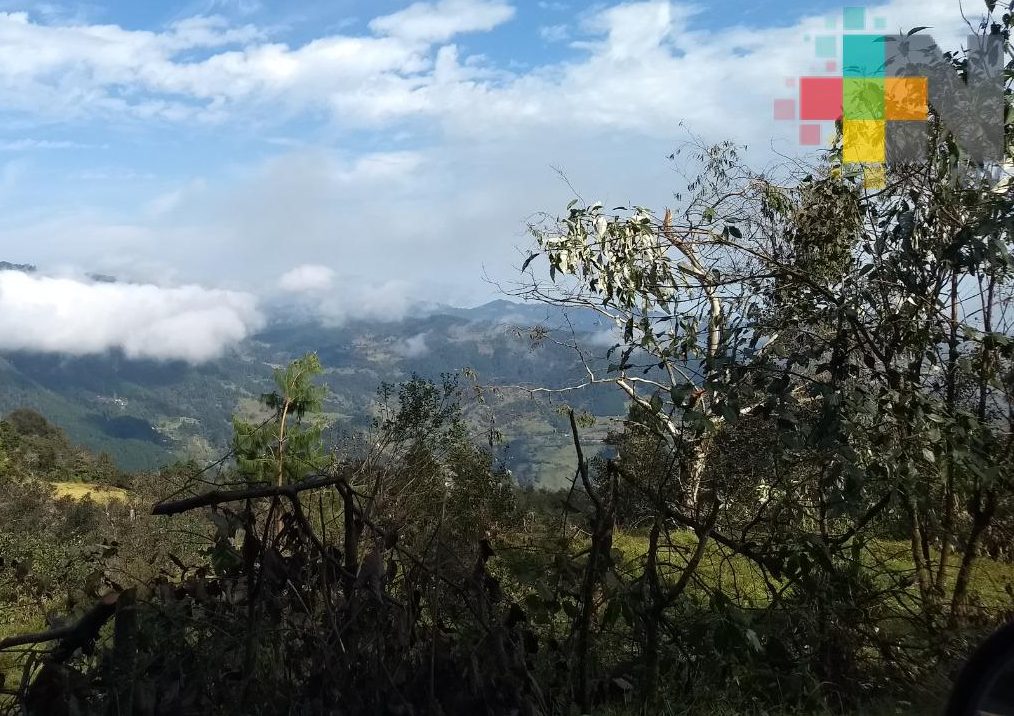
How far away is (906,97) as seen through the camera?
203 inches

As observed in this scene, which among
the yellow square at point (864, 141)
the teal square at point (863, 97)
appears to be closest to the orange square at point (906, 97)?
the teal square at point (863, 97)

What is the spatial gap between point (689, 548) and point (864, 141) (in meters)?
3.29

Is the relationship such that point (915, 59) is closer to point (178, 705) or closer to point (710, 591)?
point (710, 591)

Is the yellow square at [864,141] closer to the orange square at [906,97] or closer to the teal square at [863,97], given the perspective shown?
the teal square at [863,97]

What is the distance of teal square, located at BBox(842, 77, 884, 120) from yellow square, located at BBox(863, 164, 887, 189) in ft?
1.16

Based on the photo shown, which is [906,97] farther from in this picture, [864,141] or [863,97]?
[864,141]

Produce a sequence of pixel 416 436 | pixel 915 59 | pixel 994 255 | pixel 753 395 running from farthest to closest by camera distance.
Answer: pixel 416 436 → pixel 915 59 → pixel 753 395 → pixel 994 255

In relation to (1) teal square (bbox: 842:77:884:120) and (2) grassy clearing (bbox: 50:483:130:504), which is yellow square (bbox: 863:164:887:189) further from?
(2) grassy clearing (bbox: 50:483:130:504)

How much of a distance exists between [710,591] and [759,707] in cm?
56

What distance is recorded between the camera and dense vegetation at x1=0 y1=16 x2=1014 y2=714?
9.70 feet

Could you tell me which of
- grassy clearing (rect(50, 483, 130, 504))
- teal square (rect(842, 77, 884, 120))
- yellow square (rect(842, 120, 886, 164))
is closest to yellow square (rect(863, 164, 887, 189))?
yellow square (rect(842, 120, 886, 164))

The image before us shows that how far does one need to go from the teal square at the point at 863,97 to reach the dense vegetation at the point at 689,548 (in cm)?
46

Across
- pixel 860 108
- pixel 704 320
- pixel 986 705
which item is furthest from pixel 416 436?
pixel 986 705

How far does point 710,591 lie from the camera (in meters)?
3.82
